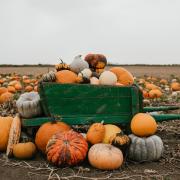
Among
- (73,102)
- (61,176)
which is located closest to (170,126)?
(73,102)

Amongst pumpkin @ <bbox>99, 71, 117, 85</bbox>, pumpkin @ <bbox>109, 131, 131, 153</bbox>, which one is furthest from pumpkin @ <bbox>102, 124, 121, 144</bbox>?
pumpkin @ <bbox>99, 71, 117, 85</bbox>

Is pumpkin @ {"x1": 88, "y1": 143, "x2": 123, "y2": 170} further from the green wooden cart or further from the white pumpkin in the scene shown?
A: the white pumpkin

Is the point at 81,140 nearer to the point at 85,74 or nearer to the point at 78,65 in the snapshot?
the point at 85,74

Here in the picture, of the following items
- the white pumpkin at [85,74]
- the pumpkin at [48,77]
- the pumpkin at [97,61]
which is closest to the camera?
the pumpkin at [48,77]

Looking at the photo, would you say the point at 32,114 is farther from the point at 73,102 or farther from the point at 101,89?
the point at 101,89

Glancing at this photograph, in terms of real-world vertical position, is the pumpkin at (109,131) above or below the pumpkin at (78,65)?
below

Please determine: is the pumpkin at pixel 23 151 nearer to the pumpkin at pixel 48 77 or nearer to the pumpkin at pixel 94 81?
the pumpkin at pixel 48 77

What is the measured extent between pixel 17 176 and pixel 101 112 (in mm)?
1719

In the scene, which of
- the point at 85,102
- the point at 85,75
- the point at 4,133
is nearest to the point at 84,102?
the point at 85,102

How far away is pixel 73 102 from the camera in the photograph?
6562 millimetres

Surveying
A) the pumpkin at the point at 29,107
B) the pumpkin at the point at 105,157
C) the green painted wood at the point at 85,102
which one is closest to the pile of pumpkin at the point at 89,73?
the green painted wood at the point at 85,102

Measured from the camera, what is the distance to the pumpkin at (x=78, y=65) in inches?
287

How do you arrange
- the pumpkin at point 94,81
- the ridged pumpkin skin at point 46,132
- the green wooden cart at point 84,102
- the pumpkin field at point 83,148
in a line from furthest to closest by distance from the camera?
1. the pumpkin at point 94,81
2. the green wooden cart at point 84,102
3. the ridged pumpkin skin at point 46,132
4. the pumpkin field at point 83,148

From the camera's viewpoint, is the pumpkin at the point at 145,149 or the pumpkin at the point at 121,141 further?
the pumpkin at the point at 145,149
